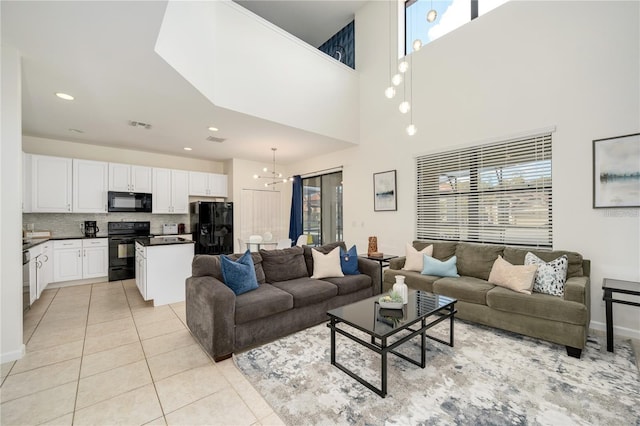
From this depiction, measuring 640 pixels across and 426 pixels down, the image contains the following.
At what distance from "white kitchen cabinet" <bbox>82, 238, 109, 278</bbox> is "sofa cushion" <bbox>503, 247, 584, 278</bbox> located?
6.78m

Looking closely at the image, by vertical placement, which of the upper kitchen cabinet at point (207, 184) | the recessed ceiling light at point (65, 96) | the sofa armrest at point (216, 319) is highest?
the recessed ceiling light at point (65, 96)

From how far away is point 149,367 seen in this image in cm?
231

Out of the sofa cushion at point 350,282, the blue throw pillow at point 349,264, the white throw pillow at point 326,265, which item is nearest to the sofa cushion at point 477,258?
the sofa cushion at point 350,282

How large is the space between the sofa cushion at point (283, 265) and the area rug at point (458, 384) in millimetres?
915

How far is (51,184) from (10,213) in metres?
3.13

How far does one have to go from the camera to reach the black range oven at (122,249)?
521cm

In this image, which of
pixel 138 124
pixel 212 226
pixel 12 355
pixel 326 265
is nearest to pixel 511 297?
pixel 326 265

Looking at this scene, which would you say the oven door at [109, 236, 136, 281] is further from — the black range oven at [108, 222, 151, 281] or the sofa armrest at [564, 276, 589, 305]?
the sofa armrest at [564, 276, 589, 305]

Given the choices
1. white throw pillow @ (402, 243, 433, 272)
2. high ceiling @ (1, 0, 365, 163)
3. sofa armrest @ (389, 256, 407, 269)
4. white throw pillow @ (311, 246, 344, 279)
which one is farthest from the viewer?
sofa armrest @ (389, 256, 407, 269)

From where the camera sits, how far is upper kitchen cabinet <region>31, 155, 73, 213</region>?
15.2 ft

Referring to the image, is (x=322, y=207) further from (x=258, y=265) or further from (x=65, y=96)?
(x=65, y=96)

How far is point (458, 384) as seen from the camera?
6.66ft

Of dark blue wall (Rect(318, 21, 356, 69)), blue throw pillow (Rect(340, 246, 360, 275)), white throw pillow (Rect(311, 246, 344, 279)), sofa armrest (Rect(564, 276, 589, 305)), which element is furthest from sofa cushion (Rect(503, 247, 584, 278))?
dark blue wall (Rect(318, 21, 356, 69))

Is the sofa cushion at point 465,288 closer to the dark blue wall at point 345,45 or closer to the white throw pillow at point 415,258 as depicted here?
the white throw pillow at point 415,258
